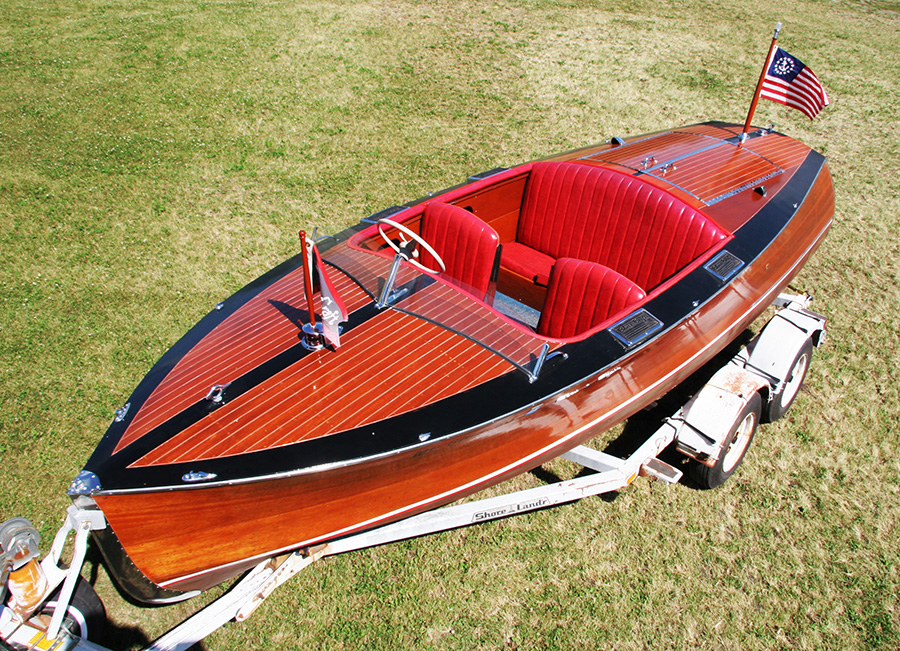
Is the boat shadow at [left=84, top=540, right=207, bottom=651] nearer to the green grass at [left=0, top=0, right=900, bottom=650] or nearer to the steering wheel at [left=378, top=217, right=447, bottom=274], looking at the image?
the green grass at [left=0, top=0, right=900, bottom=650]

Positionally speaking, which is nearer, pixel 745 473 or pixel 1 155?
pixel 745 473

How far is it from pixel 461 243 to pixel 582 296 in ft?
2.87

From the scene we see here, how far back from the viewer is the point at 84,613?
2.79 metres

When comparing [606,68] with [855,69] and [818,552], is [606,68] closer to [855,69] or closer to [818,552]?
[855,69]

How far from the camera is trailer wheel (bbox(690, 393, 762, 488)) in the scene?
342 cm

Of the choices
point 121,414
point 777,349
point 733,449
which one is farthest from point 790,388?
point 121,414

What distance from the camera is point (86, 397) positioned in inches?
163

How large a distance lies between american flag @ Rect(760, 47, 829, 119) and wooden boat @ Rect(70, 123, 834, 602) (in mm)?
710

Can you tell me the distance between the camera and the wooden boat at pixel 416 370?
2.61 metres

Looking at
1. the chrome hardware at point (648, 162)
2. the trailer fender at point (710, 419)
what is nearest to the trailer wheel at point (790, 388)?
the trailer fender at point (710, 419)

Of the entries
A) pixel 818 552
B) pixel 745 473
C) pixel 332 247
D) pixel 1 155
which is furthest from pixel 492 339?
pixel 1 155

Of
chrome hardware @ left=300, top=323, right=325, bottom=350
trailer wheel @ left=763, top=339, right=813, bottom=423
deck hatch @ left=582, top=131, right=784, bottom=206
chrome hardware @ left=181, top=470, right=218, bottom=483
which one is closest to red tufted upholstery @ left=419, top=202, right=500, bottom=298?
chrome hardware @ left=300, top=323, right=325, bottom=350

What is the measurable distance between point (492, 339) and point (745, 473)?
1947 mm

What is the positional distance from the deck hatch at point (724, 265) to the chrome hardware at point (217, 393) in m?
2.77
